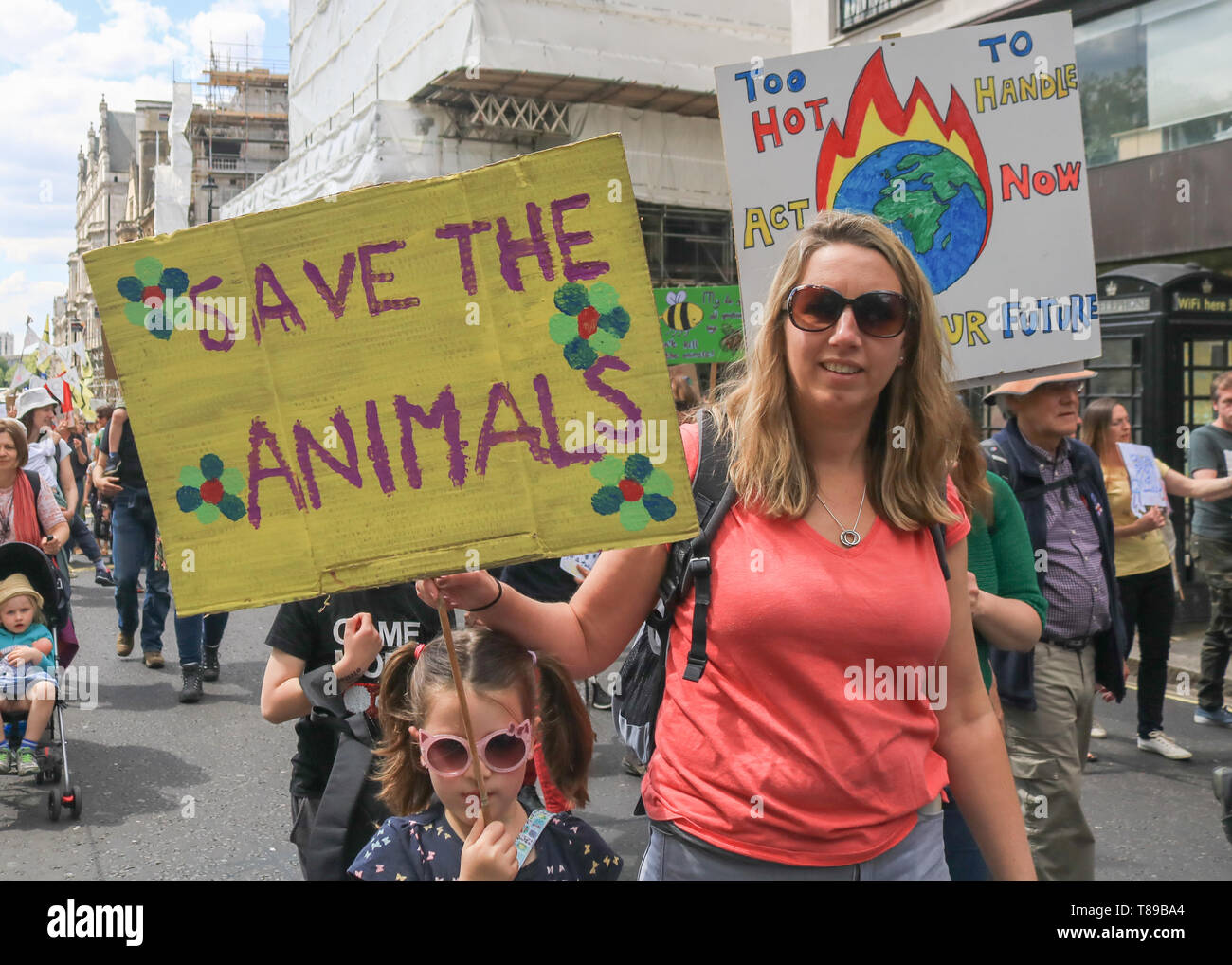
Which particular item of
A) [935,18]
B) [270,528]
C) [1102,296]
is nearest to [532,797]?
[270,528]

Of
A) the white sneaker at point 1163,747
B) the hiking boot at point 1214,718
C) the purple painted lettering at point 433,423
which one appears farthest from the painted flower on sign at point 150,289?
the hiking boot at point 1214,718

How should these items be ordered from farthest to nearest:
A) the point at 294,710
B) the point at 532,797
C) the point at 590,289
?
the point at 294,710
the point at 532,797
the point at 590,289

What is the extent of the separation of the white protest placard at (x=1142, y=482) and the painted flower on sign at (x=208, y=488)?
17.9 ft

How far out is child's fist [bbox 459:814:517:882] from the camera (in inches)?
75.3

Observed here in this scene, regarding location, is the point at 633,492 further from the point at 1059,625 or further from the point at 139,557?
the point at 139,557

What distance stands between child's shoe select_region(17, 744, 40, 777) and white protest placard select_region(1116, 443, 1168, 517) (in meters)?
5.57

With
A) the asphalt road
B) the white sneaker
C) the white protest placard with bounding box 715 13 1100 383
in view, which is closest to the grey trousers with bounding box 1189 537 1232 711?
the asphalt road

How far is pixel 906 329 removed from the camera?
2193 millimetres

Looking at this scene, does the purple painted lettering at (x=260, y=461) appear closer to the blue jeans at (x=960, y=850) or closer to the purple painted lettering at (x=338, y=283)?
the purple painted lettering at (x=338, y=283)

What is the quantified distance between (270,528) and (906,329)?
3.86ft

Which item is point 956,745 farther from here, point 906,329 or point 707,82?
point 707,82

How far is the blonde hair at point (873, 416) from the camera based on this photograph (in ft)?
6.67

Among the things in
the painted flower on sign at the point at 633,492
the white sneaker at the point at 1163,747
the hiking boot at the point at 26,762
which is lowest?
the white sneaker at the point at 1163,747
